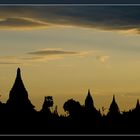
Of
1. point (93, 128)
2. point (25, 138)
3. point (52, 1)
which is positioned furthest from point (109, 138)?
point (52, 1)

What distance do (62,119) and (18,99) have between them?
60cm

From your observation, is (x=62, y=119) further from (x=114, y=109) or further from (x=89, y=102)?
(x=114, y=109)

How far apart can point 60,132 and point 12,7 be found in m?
1.65

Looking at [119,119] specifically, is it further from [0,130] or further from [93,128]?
[0,130]

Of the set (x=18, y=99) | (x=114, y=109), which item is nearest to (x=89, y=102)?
(x=114, y=109)

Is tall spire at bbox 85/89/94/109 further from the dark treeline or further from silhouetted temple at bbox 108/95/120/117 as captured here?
silhouetted temple at bbox 108/95/120/117

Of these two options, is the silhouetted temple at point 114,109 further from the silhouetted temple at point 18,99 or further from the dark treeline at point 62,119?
the silhouetted temple at point 18,99

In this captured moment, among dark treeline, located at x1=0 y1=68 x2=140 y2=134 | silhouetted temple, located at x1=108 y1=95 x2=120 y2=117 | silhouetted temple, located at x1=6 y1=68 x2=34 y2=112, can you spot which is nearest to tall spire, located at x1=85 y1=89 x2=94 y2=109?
dark treeline, located at x1=0 y1=68 x2=140 y2=134

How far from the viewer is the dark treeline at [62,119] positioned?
39.1 ft

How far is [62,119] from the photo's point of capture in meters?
11.9

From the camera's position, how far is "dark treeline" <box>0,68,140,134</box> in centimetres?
1191

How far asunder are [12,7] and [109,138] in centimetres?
201

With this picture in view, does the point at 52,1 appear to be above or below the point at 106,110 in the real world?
above

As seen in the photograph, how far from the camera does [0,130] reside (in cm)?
1199
